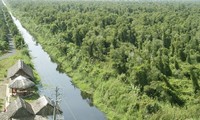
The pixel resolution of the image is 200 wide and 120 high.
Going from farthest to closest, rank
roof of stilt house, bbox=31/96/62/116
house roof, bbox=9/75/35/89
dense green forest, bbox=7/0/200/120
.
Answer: house roof, bbox=9/75/35/89
dense green forest, bbox=7/0/200/120
roof of stilt house, bbox=31/96/62/116

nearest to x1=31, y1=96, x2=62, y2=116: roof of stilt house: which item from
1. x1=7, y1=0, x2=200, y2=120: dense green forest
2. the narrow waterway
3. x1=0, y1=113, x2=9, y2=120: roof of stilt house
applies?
the narrow waterway

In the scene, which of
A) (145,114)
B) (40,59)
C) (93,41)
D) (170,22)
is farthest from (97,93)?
(170,22)

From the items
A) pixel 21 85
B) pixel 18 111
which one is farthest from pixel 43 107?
pixel 21 85

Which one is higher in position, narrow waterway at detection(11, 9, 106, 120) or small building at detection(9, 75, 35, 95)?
small building at detection(9, 75, 35, 95)

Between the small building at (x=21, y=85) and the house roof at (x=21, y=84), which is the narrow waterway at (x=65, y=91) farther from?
the house roof at (x=21, y=84)

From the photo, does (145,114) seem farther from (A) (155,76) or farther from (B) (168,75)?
(B) (168,75)

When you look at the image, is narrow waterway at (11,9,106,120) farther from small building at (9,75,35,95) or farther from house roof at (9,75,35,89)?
house roof at (9,75,35,89)
